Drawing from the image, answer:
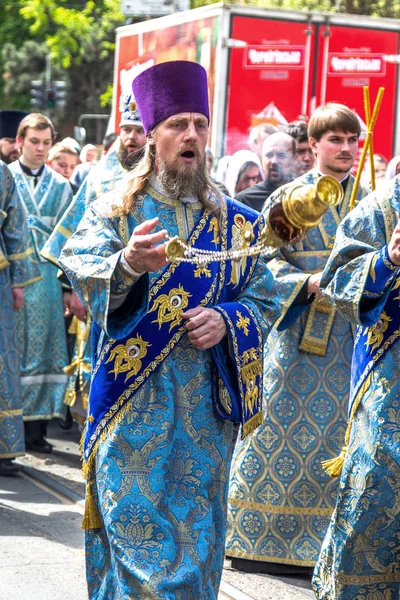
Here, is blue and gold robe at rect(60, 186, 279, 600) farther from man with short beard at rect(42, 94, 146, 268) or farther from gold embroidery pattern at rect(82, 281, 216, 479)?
man with short beard at rect(42, 94, 146, 268)

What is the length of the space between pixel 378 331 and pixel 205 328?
0.73 meters

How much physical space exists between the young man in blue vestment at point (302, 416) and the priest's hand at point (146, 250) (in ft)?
6.88

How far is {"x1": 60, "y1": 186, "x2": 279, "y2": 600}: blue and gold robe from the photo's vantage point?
4168 millimetres

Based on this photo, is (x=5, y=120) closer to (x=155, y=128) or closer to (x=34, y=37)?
(x=155, y=128)

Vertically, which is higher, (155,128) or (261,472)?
(155,128)

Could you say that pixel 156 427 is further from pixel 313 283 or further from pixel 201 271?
pixel 313 283

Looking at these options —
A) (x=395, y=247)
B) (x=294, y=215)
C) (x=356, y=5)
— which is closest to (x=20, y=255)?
(x=395, y=247)

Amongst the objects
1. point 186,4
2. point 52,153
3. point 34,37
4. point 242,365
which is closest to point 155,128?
Result: point 242,365

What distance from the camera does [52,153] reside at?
12242 millimetres

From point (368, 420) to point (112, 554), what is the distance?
108cm

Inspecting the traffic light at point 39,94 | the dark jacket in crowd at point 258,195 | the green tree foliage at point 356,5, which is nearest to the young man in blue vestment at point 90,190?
the dark jacket in crowd at point 258,195

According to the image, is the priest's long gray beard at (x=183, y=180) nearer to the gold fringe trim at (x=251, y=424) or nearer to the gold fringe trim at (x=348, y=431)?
the gold fringe trim at (x=251, y=424)

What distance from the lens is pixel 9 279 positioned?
25.9 ft

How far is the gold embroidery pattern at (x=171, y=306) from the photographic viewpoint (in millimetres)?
4340
